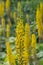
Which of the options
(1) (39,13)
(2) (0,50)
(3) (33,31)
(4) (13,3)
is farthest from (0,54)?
(4) (13,3)

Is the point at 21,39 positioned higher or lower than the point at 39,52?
higher

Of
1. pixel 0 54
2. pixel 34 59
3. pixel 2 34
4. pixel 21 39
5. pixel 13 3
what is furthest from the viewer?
pixel 13 3

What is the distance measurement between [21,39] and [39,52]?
3017 mm

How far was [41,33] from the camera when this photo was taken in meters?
7.50

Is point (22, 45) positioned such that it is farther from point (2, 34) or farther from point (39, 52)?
point (2, 34)

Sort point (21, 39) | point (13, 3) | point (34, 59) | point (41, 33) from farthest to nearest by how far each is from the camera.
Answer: point (13, 3), point (41, 33), point (34, 59), point (21, 39)

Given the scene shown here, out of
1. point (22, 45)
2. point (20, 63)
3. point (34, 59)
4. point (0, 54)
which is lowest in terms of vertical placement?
point (0, 54)

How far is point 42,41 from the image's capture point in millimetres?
8539

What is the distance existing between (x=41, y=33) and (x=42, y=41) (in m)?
1.08

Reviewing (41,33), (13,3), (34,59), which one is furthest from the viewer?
(13,3)

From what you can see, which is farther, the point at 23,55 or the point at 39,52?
the point at 39,52

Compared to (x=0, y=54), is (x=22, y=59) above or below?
above

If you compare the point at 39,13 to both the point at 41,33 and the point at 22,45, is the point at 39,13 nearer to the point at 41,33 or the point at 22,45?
the point at 41,33

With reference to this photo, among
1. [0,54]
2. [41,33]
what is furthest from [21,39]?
[0,54]
